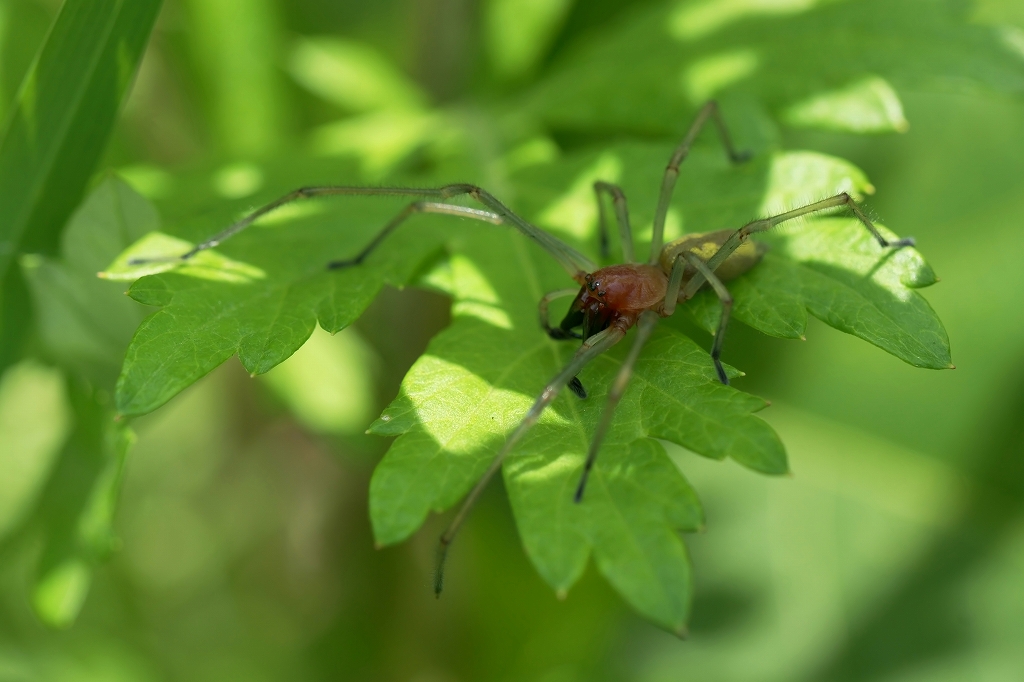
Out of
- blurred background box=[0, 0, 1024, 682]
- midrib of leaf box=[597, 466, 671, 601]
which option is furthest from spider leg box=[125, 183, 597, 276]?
midrib of leaf box=[597, 466, 671, 601]

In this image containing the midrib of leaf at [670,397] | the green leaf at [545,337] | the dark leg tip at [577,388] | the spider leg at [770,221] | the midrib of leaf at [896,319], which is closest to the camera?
the green leaf at [545,337]

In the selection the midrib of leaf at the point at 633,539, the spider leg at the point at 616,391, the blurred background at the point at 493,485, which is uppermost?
the spider leg at the point at 616,391

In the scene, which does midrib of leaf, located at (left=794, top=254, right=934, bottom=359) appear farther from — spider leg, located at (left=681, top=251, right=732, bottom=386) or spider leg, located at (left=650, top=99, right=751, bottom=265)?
spider leg, located at (left=650, top=99, right=751, bottom=265)

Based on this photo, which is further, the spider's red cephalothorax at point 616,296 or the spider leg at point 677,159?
the spider leg at point 677,159

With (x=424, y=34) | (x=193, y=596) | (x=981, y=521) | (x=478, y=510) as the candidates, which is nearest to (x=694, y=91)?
(x=424, y=34)

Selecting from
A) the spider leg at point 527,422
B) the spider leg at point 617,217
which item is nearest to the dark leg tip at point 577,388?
the spider leg at point 527,422

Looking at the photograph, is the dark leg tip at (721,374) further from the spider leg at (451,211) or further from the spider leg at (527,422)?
the spider leg at (451,211)

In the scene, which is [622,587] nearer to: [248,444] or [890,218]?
[248,444]
